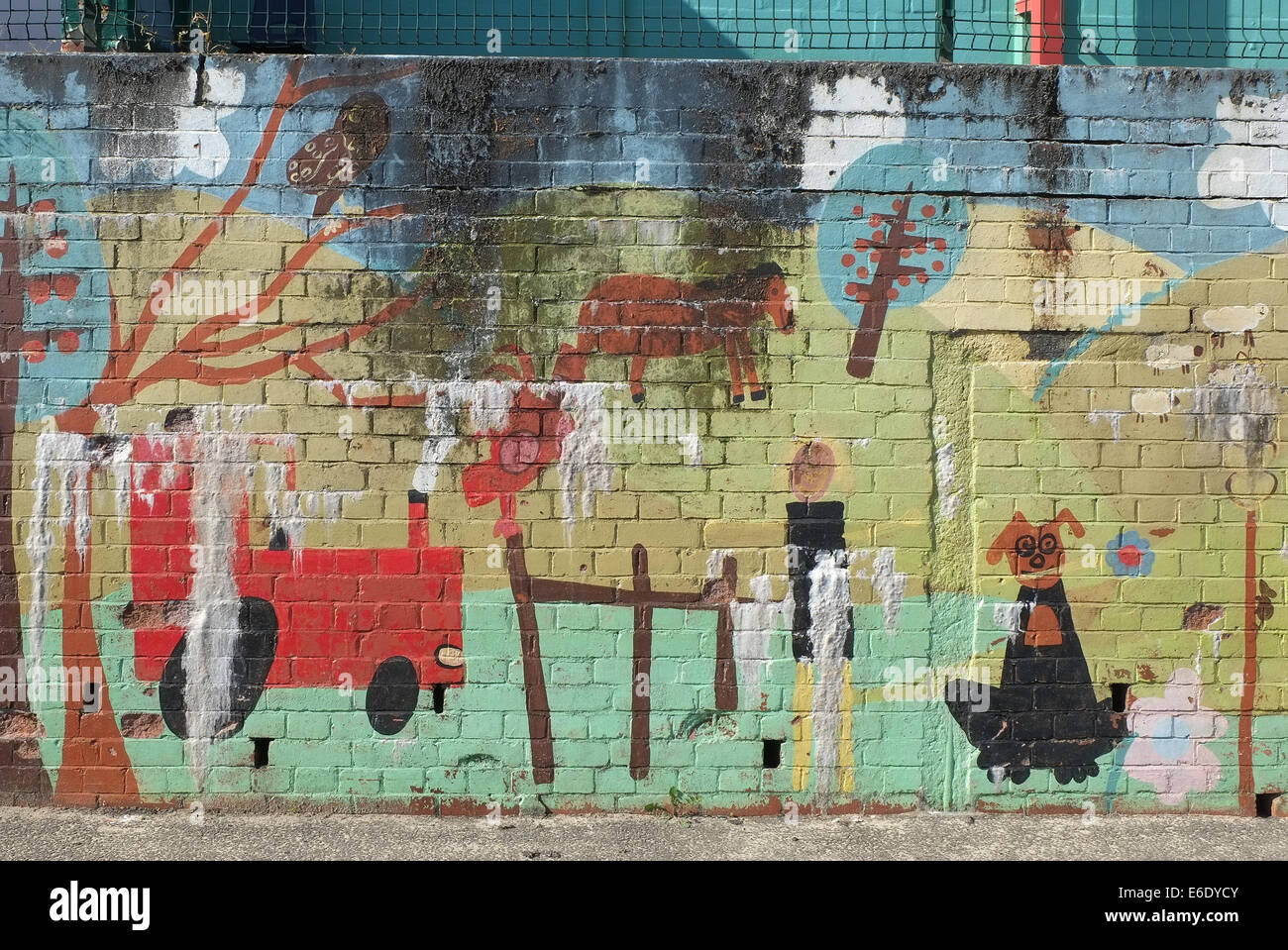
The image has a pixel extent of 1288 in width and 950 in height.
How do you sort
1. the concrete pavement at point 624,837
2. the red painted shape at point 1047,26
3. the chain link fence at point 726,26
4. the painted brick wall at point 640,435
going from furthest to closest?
the red painted shape at point 1047,26, the chain link fence at point 726,26, the painted brick wall at point 640,435, the concrete pavement at point 624,837

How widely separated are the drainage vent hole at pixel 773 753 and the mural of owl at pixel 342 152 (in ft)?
9.97

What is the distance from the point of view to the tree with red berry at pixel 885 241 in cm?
461

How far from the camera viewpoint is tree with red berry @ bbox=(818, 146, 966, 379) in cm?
461

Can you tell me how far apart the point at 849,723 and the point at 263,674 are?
101 inches

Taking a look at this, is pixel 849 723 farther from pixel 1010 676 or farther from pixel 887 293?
pixel 887 293

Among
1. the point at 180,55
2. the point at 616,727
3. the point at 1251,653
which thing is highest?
the point at 180,55

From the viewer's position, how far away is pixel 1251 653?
4637 mm

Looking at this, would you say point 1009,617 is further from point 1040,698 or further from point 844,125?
point 844,125

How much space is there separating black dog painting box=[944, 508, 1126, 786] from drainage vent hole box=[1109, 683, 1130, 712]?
3cm

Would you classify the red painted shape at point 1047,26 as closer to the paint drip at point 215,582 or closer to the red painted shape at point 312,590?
the red painted shape at point 312,590

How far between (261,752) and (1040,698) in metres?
3.43

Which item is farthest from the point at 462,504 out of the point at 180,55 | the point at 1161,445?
the point at 1161,445

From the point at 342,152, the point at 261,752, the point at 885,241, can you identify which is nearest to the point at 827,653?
the point at 885,241

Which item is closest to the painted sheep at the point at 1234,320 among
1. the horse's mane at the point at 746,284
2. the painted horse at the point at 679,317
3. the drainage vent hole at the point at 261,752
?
the painted horse at the point at 679,317
